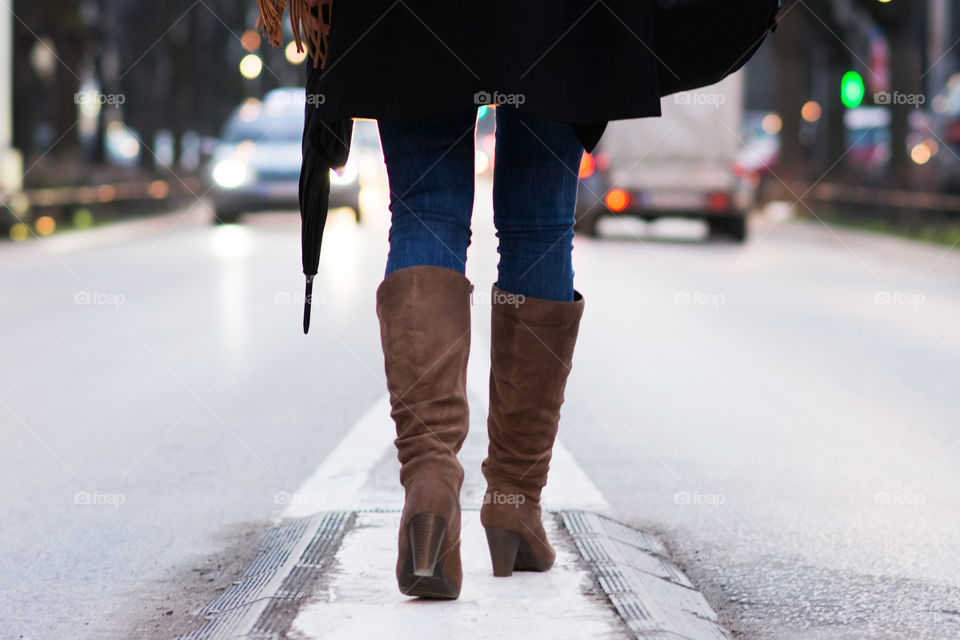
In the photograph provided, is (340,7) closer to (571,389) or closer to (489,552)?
(489,552)

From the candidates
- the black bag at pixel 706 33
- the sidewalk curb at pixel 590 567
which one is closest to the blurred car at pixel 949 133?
the sidewalk curb at pixel 590 567

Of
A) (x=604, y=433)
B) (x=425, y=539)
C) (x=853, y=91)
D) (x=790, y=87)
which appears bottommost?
(x=604, y=433)

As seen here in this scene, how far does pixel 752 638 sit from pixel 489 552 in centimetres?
55

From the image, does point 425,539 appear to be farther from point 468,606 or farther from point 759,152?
point 759,152

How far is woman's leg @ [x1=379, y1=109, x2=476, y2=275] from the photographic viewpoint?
266 centimetres

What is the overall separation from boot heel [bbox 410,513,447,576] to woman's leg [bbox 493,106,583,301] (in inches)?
20.6

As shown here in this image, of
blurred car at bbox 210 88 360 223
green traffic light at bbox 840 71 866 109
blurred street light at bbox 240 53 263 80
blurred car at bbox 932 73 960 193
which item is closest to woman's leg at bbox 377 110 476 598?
blurred car at bbox 210 88 360 223

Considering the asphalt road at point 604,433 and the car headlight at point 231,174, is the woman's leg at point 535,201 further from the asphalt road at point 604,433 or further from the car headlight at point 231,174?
the car headlight at point 231,174

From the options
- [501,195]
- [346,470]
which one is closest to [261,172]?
[346,470]

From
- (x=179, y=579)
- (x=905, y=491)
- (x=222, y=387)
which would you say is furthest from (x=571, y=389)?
(x=179, y=579)

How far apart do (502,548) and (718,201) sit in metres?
16.6

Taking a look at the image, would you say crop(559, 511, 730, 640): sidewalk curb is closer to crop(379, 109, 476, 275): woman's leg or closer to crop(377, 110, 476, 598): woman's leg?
crop(377, 110, 476, 598): woman's leg

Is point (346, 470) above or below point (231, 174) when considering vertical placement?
below

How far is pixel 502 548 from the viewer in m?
2.76
